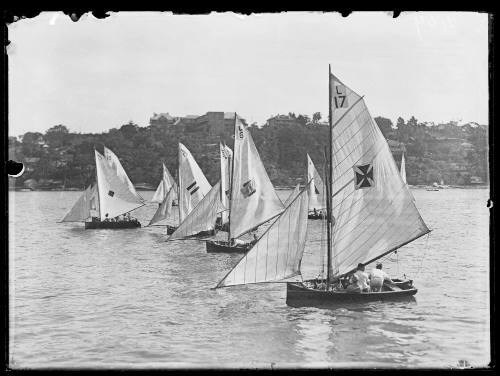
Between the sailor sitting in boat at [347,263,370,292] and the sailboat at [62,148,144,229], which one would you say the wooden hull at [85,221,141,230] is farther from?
the sailor sitting in boat at [347,263,370,292]

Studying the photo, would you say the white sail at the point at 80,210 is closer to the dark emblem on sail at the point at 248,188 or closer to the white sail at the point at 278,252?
the dark emblem on sail at the point at 248,188

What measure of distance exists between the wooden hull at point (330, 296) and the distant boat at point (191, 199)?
16.0 m

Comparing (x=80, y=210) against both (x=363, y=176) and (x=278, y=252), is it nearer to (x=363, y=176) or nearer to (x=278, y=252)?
(x=278, y=252)

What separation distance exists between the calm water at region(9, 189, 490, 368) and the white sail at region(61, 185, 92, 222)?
9228mm

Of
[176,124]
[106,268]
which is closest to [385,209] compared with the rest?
[176,124]

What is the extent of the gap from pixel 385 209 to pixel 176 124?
23.1 ft

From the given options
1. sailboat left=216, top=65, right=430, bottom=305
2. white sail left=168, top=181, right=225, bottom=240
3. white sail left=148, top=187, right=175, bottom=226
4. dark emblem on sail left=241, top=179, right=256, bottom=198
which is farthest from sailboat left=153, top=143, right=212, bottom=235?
sailboat left=216, top=65, right=430, bottom=305

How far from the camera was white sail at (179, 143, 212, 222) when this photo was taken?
38.7m

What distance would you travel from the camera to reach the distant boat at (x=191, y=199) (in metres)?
35.8

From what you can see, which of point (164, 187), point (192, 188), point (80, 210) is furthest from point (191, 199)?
point (80, 210)

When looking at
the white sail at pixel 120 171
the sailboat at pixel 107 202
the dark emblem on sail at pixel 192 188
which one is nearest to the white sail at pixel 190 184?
the dark emblem on sail at pixel 192 188

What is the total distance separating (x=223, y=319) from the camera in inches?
711

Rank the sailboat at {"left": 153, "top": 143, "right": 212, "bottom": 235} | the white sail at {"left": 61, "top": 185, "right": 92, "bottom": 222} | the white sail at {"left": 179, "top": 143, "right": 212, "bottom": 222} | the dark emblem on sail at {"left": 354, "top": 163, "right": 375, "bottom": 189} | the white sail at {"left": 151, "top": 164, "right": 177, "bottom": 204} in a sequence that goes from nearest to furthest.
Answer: the dark emblem on sail at {"left": 354, "top": 163, "right": 375, "bottom": 189} → the white sail at {"left": 179, "top": 143, "right": 212, "bottom": 222} → the sailboat at {"left": 153, "top": 143, "right": 212, "bottom": 235} → the white sail at {"left": 151, "top": 164, "right": 177, "bottom": 204} → the white sail at {"left": 61, "top": 185, "right": 92, "bottom": 222}
